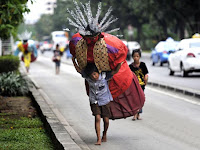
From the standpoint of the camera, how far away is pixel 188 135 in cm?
917

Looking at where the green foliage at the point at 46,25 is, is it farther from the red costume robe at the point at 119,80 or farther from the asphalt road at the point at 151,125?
the red costume robe at the point at 119,80

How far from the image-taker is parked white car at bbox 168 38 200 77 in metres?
23.3

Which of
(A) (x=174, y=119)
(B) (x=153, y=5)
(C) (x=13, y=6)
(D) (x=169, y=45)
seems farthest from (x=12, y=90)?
(B) (x=153, y=5)

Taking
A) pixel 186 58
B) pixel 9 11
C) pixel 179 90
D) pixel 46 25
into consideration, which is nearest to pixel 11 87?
pixel 9 11

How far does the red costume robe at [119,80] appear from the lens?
820 cm

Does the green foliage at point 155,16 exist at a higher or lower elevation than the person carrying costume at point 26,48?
higher

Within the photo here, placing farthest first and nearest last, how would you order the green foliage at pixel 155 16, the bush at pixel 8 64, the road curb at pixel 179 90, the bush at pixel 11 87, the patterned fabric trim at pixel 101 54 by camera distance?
1. the green foliage at pixel 155 16
2. the bush at pixel 8 64
3. the road curb at pixel 179 90
4. the bush at pixel 11 87
5. the patterned fabric trim at pixel 101 54

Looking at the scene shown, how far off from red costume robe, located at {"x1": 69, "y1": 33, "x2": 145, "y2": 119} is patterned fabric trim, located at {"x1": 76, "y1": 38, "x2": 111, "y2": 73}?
0.10 feet

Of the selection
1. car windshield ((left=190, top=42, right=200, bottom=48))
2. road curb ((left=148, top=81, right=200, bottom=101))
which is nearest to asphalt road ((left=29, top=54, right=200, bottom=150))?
road curb ((left=148, top=81, right=200, bottom=101))

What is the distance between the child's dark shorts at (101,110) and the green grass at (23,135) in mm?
830

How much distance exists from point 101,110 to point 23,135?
1.37 m

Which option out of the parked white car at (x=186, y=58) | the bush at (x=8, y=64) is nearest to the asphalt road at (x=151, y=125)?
the bush at (x=8, y=64)

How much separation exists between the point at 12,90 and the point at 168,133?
6996 millimetres

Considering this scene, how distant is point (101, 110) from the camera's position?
852cm
